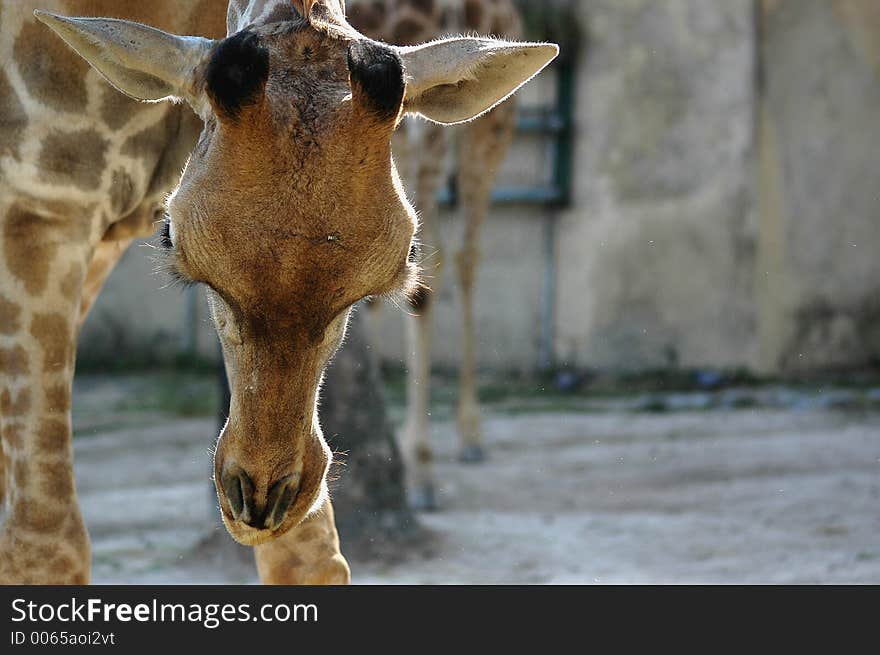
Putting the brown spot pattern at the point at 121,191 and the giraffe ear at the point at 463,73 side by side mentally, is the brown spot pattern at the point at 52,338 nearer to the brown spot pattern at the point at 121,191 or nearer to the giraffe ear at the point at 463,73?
the brown spot pattern at the point at 121,191

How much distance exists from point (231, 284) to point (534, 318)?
A: 28.7 feet

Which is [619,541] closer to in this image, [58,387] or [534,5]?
[58,387]

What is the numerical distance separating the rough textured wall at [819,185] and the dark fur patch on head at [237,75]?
851 centimetres

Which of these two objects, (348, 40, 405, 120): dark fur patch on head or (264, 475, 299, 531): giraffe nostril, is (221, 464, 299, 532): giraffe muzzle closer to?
(264, 475, 299, 531): giraffe nostril

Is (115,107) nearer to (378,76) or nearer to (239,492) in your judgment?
(378,76)

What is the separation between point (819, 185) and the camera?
34.6 feet

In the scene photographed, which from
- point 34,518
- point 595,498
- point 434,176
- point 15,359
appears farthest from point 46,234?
point 434,176

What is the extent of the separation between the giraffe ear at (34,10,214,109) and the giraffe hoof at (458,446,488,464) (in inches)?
219

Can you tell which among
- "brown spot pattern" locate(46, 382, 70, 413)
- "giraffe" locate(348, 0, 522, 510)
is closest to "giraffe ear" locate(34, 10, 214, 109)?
"brown spot pattern" locate(46, 382, 70, 413)

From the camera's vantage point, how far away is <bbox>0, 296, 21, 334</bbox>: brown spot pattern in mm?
3422

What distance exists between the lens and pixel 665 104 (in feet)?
35.4

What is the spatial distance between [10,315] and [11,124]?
0.48m

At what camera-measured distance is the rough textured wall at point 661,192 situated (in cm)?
1058

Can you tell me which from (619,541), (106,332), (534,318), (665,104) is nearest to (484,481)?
(619,541)
